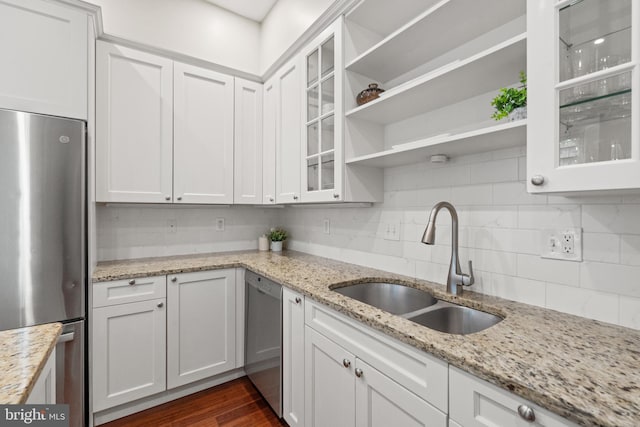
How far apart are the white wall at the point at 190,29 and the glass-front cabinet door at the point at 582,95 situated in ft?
7.56

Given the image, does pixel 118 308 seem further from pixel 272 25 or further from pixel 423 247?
pixel 272 25

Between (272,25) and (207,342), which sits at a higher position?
(272,25)

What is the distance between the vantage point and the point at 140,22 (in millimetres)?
2215

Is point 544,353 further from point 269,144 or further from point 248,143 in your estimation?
point 248,143

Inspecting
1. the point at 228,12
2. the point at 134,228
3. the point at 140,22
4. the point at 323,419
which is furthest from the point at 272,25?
the point at 323,419

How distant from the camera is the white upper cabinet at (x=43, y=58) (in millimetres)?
1548

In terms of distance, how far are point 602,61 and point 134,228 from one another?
109 inches

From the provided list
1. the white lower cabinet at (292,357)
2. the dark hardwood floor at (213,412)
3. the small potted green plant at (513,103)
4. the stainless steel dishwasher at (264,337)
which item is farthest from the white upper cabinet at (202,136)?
the small potted green plant at (513,103)

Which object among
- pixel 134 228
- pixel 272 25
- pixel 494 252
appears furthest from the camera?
pixel 272 25

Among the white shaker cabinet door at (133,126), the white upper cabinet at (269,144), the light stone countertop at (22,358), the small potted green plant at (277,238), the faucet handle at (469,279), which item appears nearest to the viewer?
the light stone countertop at (22,358)

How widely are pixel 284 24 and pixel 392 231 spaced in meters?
1.82

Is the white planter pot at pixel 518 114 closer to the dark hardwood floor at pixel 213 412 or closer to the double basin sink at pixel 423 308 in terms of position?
the double basin sink at pixel 423 308

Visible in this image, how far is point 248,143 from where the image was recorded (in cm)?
257

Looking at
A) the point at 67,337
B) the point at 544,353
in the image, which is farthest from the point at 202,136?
the point at 544,353
